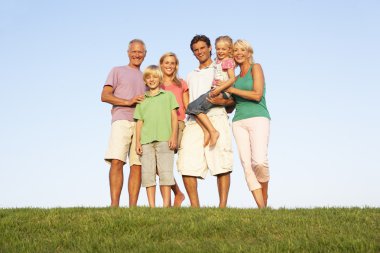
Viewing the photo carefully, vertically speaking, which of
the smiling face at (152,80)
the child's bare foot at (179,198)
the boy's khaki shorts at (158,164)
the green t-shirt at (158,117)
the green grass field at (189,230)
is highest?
the smiling face at (152,80)

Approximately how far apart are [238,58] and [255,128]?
1245 millimetres

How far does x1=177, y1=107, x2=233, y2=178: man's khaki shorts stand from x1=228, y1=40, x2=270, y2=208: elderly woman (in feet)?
0.69

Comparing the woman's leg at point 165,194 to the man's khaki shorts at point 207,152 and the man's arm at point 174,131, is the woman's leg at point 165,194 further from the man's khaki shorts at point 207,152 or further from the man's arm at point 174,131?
the man's arm at point 174,131

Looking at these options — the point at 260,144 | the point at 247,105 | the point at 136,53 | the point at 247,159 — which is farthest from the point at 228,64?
the point at 136,53

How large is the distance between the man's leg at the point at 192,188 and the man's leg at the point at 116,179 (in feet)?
4.19

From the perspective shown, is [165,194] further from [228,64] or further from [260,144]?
[228,64]

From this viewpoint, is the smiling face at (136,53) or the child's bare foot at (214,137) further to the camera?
the smiling face at (136,53)

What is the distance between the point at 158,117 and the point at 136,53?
1480 mm

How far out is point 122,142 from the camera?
10.1 meters

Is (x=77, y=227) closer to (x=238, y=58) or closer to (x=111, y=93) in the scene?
(x=111, y=93)

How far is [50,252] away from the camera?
6855 mm

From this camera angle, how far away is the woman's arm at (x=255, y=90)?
9.27 m

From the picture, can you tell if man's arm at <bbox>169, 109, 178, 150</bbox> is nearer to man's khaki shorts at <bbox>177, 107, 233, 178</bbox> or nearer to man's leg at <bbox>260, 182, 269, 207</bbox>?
man's khaki shorts at <bbox>177, 107, 233, 178</bbox>

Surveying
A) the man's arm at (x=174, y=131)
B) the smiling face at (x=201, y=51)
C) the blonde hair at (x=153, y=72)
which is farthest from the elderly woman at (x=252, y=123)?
the blonde hair at (x=153, y=72)
